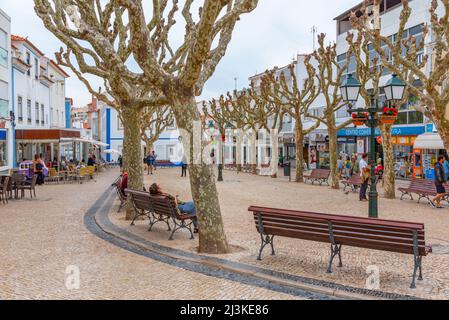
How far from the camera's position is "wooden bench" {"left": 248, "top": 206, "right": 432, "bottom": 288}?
6.35 meters

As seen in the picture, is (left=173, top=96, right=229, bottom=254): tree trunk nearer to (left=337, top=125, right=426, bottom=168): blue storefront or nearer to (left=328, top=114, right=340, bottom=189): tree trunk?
(left=328, top=114, right=340, bottom=189): tree trunk

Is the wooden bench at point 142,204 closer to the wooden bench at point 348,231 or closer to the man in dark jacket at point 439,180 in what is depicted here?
the wooden bench at point 348,231

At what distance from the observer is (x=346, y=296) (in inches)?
236

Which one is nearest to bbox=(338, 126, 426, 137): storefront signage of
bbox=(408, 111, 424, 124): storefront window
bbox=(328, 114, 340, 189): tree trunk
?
bbox=(408, 111, 424, 124): storefront window

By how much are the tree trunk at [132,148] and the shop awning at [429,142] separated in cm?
1821

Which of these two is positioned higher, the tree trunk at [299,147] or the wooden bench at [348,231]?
the tree trunk at [299,147]

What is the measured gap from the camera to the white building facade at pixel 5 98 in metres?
24.8

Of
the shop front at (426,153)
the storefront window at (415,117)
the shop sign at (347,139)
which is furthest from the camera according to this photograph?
the shop sign at (347,139)

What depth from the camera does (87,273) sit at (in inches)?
275

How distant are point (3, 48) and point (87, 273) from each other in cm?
2173

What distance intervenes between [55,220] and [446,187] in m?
12.7

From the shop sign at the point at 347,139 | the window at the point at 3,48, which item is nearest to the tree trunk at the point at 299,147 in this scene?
the shop sign at the point at 347,139

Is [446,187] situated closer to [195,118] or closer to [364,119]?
[364,119]

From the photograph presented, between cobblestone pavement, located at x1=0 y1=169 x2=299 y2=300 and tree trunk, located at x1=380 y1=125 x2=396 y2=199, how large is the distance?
1139 centimetres
